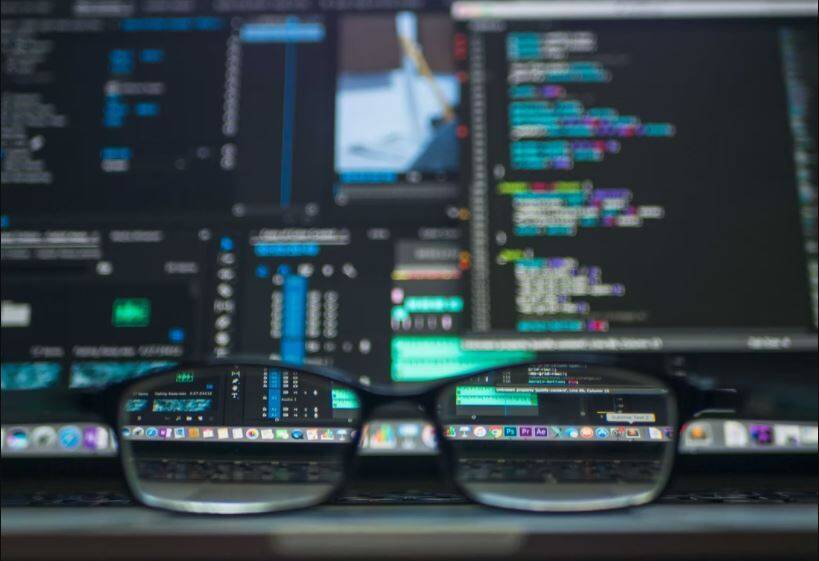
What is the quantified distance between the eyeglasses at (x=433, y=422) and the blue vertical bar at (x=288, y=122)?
0.91 feet

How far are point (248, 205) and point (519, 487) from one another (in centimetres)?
43

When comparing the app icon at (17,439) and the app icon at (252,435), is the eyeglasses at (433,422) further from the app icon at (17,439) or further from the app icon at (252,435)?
the app icon at (17,439)

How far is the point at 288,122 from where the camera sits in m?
0.65

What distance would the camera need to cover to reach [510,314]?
0.59 metres

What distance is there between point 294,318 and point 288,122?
236 mm

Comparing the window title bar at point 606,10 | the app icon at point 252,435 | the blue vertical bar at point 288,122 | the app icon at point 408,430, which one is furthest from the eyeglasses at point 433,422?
the window title bar at point 606,10

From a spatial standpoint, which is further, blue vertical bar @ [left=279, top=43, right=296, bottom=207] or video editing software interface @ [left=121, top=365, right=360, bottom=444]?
blue vertical bar @ [left=279, top=43, right=296, bottom=207]

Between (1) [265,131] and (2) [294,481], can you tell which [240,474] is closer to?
(2) [294,481]

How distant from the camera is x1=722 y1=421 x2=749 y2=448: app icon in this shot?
→ 1.74ft

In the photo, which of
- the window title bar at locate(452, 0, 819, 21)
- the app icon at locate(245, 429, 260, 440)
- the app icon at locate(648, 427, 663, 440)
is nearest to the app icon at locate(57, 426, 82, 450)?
the app icon at locate(245, 429, 260, 440)

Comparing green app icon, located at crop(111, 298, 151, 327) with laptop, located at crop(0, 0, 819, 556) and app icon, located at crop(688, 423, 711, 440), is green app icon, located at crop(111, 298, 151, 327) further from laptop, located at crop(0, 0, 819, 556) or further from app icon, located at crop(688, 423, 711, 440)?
app icon, located at crop(688, 423, 711, 440)

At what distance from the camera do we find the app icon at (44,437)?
524 mm

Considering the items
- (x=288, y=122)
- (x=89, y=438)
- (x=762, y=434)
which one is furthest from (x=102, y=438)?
(x=762, y=434)

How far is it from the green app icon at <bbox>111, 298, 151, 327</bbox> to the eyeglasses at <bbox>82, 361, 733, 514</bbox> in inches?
7.8
